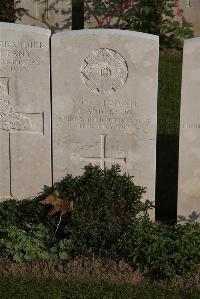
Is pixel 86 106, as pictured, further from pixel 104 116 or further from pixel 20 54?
pixel 20 54

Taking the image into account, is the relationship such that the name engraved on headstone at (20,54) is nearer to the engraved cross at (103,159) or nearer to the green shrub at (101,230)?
the engraved cross at (103,159)

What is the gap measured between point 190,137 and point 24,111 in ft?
5.03

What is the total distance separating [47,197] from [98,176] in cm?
51

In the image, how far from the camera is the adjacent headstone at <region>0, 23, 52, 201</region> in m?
5.84

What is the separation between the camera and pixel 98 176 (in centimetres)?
595

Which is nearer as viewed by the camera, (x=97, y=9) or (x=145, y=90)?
(x=145, y=90)

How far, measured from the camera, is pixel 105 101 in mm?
5871

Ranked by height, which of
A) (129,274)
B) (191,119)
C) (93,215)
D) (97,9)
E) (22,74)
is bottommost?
(129,274)

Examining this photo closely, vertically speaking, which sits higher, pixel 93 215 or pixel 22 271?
pixel 93 215

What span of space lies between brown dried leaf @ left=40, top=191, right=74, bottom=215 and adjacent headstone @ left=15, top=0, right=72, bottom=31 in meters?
6.32

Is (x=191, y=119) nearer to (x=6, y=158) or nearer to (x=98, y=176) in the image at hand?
(x=98, y=176)

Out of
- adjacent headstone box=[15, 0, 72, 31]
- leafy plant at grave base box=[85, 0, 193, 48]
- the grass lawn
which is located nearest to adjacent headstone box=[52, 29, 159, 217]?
the grass lawn

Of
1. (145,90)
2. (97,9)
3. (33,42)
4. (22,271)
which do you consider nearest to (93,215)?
(22,271)

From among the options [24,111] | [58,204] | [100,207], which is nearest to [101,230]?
[100,207]
